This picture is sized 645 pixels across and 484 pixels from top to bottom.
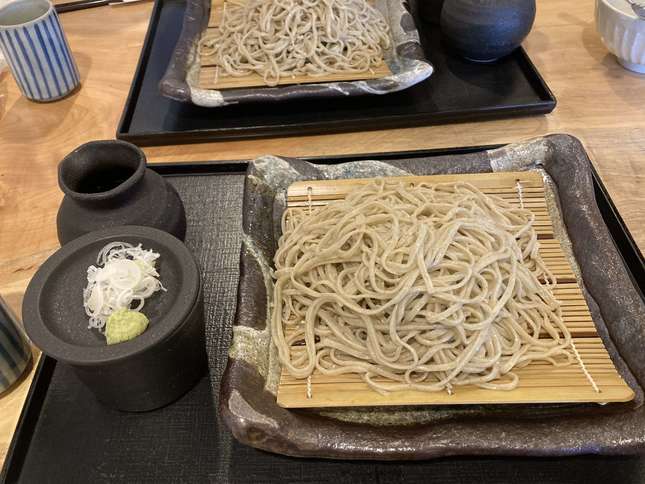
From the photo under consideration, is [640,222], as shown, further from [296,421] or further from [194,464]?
[194,464]

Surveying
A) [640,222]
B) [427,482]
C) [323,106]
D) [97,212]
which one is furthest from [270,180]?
[640,222]

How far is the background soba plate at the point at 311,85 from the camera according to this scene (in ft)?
6.43

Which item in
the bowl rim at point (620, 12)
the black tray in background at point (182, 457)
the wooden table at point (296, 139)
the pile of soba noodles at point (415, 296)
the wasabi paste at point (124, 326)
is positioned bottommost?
the black tray in background at point (182, 457)

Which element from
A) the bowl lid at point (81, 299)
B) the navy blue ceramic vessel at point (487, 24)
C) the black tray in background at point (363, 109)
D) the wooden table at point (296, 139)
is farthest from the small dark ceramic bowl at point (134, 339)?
the navy blue ceramic vessel at point (487, 24)

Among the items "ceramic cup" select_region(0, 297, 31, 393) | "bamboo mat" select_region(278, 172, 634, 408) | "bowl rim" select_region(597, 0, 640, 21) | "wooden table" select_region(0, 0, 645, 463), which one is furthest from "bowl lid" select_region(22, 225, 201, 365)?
"bowl rim" select_region(597, 0, 640, 21)

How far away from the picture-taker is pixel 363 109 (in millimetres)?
2066

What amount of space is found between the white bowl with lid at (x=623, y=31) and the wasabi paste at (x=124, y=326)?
199 centimetres

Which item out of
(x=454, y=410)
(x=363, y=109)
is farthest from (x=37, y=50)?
(x=454, y=410)

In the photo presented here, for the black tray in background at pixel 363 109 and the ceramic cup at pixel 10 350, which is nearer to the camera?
the ceramic cup at pixel 10 350

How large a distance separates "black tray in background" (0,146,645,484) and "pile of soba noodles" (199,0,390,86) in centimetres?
109

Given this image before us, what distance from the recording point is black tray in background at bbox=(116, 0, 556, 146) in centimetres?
201

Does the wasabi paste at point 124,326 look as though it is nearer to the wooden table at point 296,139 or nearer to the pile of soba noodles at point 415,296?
the pile of soba noodles at point 415,296

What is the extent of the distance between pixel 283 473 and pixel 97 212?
79cm

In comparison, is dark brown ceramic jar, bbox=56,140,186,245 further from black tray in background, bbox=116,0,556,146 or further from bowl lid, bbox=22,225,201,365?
black tray in background, bbox=116,0,556,146
